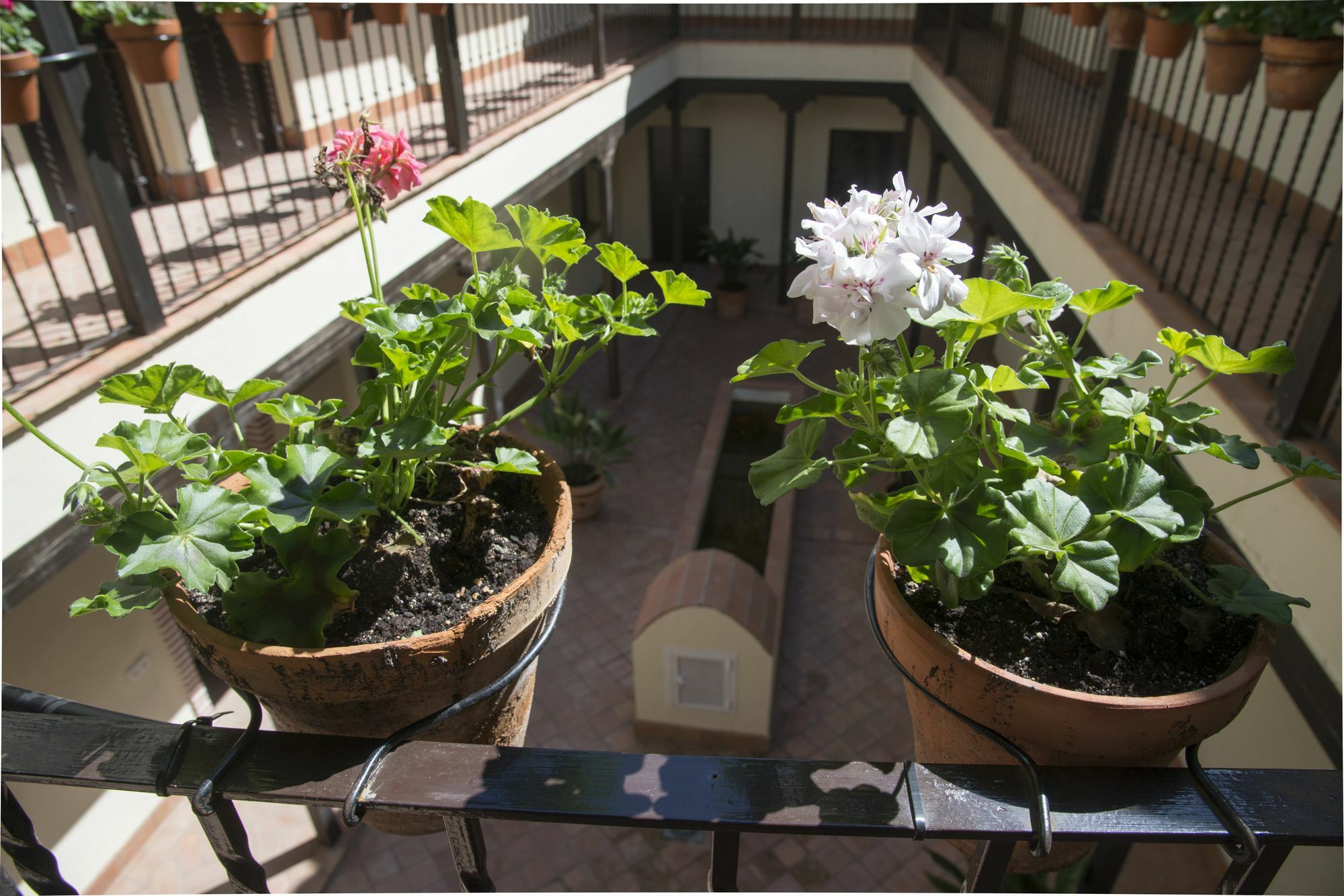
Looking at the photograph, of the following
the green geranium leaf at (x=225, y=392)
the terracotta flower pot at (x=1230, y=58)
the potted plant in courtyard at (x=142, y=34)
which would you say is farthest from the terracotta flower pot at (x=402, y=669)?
the potted plant in courtyard at (x=142, y=34)

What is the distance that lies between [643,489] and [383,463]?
6.80 m

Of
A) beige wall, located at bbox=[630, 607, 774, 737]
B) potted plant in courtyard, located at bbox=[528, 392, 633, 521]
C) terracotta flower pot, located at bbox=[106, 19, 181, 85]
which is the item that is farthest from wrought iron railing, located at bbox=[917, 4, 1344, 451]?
terracotta flower pot, located at bbox=[106, 19, 181, 85]

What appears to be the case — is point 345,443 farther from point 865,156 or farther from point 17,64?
point 865,156

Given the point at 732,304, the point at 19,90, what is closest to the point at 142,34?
the point at 19,90

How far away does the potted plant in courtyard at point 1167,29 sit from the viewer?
4.01m

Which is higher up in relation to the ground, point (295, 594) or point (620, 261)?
point (620, 261)

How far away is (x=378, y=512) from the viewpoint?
3.99 feet

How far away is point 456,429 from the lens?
1.24 meters

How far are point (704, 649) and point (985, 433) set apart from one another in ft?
14.1

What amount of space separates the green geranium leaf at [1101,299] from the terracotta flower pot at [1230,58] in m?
3.43

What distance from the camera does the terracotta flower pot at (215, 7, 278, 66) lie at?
15.4ft

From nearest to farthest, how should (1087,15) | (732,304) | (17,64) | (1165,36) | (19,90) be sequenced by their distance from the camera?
(17,64) < (19,90) < (1165,36) < (1087,15) < (732,304)

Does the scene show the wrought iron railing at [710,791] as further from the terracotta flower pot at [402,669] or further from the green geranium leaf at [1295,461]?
the green geranium leaf at [1295,461]

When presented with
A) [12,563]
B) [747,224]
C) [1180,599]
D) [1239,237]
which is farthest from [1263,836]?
[747,224]
